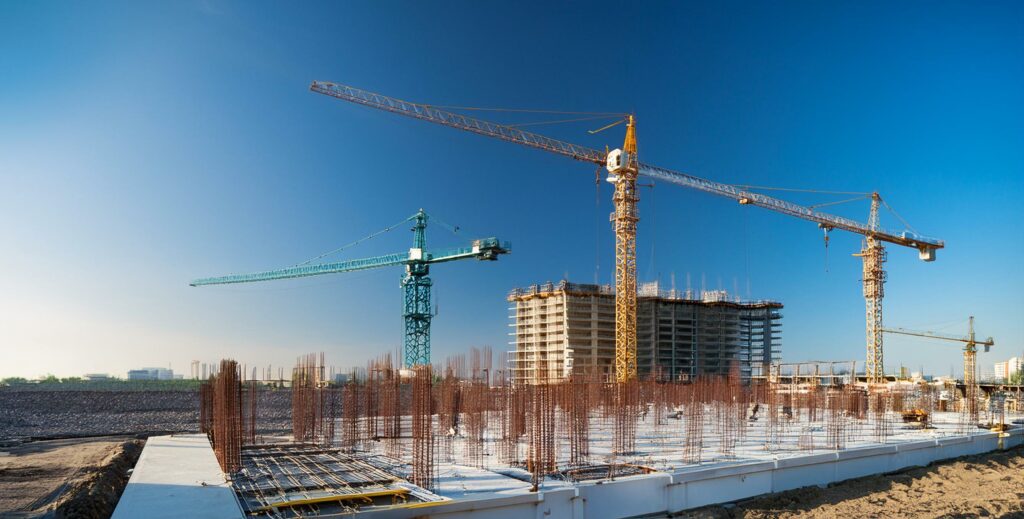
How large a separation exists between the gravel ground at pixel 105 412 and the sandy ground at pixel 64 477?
4.74 m

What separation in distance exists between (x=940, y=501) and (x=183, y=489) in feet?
43.2

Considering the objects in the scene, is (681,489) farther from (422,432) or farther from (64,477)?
(64,477)

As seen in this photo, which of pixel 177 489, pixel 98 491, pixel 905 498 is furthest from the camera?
pixel 905 498

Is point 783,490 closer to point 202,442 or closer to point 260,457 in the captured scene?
point 260,457

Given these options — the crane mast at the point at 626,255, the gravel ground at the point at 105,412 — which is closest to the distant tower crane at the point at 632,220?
the crane mast at the point at 626,255

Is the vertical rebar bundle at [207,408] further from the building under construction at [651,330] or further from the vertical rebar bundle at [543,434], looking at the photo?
the building under construction at [651,330]

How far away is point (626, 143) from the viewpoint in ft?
116

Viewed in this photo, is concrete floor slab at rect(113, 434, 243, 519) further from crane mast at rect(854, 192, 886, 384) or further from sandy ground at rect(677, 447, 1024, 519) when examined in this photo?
crane mast at rect(854, 192, 886, 384)

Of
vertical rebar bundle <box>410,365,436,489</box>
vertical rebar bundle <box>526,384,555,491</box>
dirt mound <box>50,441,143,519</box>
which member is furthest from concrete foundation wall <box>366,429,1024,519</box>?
dirt mound <box>50,441,143,519</box>

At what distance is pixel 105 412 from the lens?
30.0 metres

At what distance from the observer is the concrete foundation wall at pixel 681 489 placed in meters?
8.81

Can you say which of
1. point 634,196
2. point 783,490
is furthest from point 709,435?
point 634,196

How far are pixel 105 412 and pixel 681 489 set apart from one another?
93.0 ft

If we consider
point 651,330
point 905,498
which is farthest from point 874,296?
point 905,498
